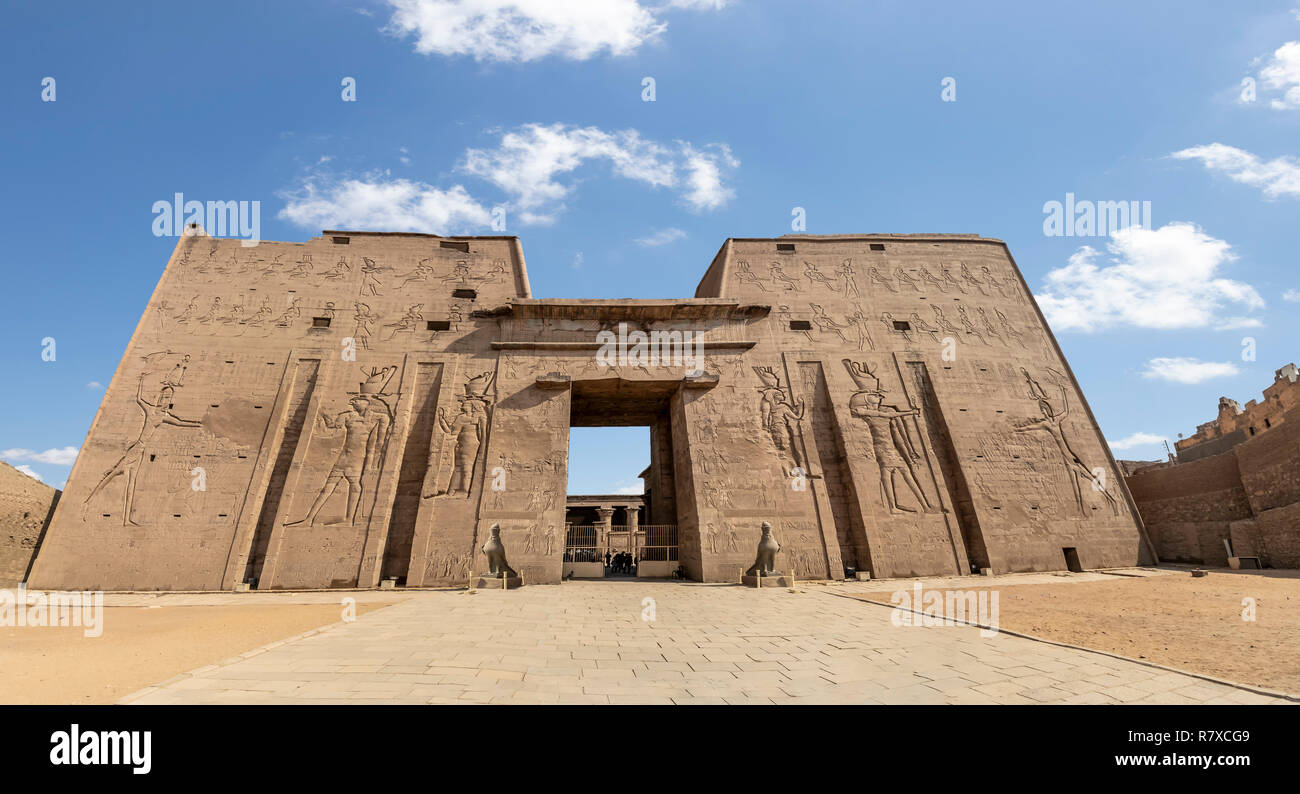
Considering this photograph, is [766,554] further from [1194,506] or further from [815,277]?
[1194,506]

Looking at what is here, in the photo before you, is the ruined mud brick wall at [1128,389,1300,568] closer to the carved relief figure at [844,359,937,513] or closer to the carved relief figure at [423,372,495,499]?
the carved relief figure at [844,359,937,513]

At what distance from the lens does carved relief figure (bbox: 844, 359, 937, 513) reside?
1526cm

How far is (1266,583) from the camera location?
10508 millimetres

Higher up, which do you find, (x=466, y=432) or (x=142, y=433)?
(x=142, y=433)

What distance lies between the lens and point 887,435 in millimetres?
16000

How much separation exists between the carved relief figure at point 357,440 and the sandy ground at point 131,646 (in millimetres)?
4494

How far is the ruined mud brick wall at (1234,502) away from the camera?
1298 centimetres

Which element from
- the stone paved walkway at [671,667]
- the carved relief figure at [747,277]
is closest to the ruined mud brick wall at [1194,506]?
the carved relief figure at [747,277]

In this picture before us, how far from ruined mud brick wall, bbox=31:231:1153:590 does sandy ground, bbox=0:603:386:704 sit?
4.44 metres

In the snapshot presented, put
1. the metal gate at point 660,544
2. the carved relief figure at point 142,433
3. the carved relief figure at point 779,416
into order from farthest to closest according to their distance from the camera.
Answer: the metal gate at point 660,544 → the carved relief figure at point 779,416 → the carved relief figure at point 142,433

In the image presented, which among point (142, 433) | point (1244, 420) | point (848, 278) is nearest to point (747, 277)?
point (848, 278)

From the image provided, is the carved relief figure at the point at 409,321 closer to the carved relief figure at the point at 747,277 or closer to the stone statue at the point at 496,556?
the stone statue at the point at 496,556

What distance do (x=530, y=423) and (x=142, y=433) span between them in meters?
11.0

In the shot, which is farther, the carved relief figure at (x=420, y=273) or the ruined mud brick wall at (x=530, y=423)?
the carved relief figure at (x=420, y=273)
